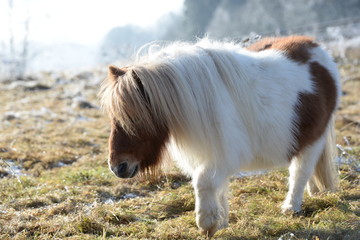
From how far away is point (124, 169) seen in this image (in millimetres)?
3053

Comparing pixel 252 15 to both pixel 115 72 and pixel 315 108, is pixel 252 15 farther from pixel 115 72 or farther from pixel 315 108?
pixel 115 72

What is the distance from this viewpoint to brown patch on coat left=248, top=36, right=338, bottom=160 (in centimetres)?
368

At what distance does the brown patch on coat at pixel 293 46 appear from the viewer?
4.01 meters

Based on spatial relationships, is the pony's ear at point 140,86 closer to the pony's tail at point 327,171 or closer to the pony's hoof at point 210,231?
the pony's hoof at point 210,231

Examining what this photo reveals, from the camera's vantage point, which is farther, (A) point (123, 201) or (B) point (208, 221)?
(A) point (123, 201)

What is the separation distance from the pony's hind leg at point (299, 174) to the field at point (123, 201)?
125mm

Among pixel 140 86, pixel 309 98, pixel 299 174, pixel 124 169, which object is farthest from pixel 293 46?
pixel 124 169

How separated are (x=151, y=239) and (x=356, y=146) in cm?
451

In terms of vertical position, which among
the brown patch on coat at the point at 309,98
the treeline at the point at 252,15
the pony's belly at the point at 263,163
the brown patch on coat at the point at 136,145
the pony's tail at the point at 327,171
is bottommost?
the treeline at the point at 252,15

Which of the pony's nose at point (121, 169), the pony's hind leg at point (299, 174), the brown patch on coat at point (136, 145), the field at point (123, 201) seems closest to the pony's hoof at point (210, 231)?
the field at point (123, 201)

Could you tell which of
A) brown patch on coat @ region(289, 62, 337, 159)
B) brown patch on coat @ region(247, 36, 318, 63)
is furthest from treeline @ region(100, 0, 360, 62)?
brown patch on coat @ region(289, 62, 337, 159)

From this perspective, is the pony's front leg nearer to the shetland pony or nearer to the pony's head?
the shetland pony

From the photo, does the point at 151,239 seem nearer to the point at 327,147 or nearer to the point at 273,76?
the point at 273,76

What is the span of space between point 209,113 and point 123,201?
1780mm
